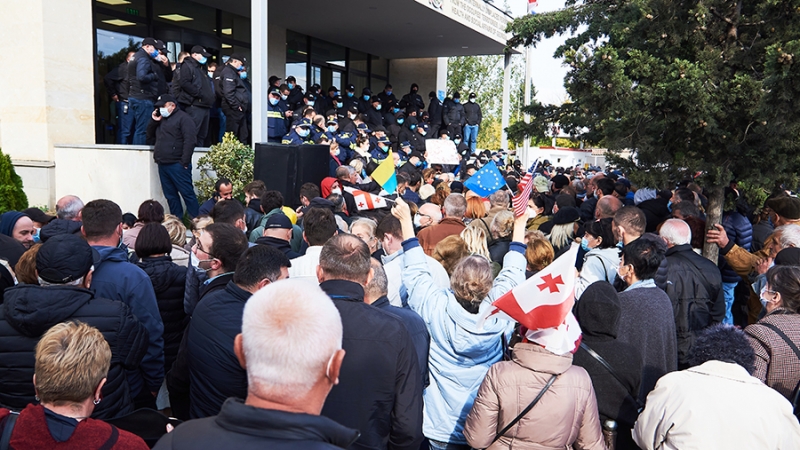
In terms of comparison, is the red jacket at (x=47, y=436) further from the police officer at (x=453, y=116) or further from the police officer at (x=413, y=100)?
the police officer at (x=453, y=116)

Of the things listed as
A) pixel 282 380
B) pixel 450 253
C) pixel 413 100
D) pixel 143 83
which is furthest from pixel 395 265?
pixel 413 100

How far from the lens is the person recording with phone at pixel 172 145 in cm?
1002

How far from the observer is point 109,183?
1038 cm

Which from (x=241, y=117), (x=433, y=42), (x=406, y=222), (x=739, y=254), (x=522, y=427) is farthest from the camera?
(x=433, y=42)

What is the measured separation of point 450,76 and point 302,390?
1498 inches

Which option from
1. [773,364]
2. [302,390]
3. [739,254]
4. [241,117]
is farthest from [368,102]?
[302,390]

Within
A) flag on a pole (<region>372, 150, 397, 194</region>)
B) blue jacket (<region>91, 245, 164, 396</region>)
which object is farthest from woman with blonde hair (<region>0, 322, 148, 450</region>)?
flag on a pole (<region>372, 150, 397, 194</region>)

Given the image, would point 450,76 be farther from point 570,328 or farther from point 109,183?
point 570,328

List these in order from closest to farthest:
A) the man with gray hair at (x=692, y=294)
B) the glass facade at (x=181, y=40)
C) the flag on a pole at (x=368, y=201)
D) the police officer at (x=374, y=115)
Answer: the man with gray hair at (x=692, y=294) < the flag on a pole at (x=368, y=201) < the glass facade at (x=181, y=40) < the police officer at (x=374, y=115)

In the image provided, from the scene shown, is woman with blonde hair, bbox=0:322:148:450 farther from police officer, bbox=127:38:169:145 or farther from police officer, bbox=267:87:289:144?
police officer, bbox=267:87:289:144

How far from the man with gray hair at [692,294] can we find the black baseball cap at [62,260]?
152 inches

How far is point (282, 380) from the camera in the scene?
5.43ft

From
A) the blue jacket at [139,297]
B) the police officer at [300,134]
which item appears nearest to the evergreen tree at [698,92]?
the blue jacket at [139,297]

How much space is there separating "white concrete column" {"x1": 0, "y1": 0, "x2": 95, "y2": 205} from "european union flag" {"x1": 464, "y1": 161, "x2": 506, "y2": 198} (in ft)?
22.4
